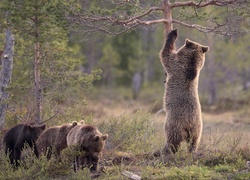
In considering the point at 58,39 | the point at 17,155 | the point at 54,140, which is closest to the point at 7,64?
the point at 58,39

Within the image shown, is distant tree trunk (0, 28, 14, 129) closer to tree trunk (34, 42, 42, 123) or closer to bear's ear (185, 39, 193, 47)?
tree trunk (34, 42, 42, 123)

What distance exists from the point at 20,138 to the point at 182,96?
373 centimetres

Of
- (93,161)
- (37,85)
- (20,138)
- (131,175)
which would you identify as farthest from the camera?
(37,85)

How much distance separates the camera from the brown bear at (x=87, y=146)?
10609mm

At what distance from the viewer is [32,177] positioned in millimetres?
10664

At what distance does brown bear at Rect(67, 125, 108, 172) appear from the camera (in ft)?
34.8

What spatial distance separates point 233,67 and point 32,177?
27808 mm

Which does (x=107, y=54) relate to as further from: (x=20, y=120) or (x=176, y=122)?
(x=176, y=122)

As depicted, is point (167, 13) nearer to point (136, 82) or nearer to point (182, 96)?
point (182, 96)

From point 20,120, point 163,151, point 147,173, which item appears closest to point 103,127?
point 20,120

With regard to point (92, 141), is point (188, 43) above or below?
above

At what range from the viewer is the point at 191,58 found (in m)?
11.3

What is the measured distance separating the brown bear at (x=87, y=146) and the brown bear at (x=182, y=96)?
151 cm

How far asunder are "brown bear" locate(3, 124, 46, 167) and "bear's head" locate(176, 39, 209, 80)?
134 inches
